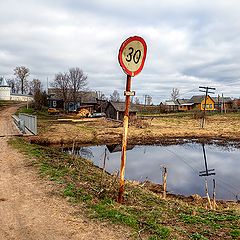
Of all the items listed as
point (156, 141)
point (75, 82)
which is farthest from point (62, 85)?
point (156, 141)

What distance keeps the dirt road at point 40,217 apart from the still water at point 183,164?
260 inches

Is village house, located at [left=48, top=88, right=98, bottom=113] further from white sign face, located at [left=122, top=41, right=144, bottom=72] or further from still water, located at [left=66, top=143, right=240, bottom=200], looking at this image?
white sign face, located at [left=122, top=41, right=144, bottom=72]

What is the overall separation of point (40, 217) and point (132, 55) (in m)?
3.29

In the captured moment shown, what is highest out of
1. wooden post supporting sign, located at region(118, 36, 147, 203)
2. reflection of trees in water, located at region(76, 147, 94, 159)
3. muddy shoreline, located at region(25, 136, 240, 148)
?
wooden post supporting sign, located at region(118, 36, 147, 203)

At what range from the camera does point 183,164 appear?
659 inches

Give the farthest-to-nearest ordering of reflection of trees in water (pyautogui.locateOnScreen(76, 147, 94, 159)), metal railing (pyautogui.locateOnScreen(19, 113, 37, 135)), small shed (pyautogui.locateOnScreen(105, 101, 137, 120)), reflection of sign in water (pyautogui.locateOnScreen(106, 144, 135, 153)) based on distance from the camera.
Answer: small shed (pyautogui.locateOnScreen(105, 101, 137, 120))
reflection of sign in water (pyautogui.locateOnScreen(106, 144, 135, 153))
metal railing (pyautogui.locateOnScreen(19, 113, 37, 135))
reflection of trees in water (pyautogui.locateOnScreen(76, 147, 94, 159))

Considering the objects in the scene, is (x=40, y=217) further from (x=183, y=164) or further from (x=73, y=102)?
(x=73, y=102)

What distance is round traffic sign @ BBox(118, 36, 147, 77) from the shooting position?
502cm

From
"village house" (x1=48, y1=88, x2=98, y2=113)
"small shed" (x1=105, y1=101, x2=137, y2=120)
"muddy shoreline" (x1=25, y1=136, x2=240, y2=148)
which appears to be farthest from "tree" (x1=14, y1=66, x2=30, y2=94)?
"muddy shoreline" (x1=25, y1=136, x2=240, y2=148)

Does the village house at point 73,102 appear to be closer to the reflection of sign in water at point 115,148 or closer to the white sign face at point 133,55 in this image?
the reflection of sign in water at point 115,148

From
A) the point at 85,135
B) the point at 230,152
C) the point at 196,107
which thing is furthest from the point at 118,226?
the point at 196,107

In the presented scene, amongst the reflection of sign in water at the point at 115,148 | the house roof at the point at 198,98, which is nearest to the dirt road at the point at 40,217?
the reflection of sign in water at the point at 115,148

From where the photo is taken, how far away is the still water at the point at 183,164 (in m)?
12.1

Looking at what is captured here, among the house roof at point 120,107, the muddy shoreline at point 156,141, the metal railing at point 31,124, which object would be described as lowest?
the muddy shoreline at point 156,141
